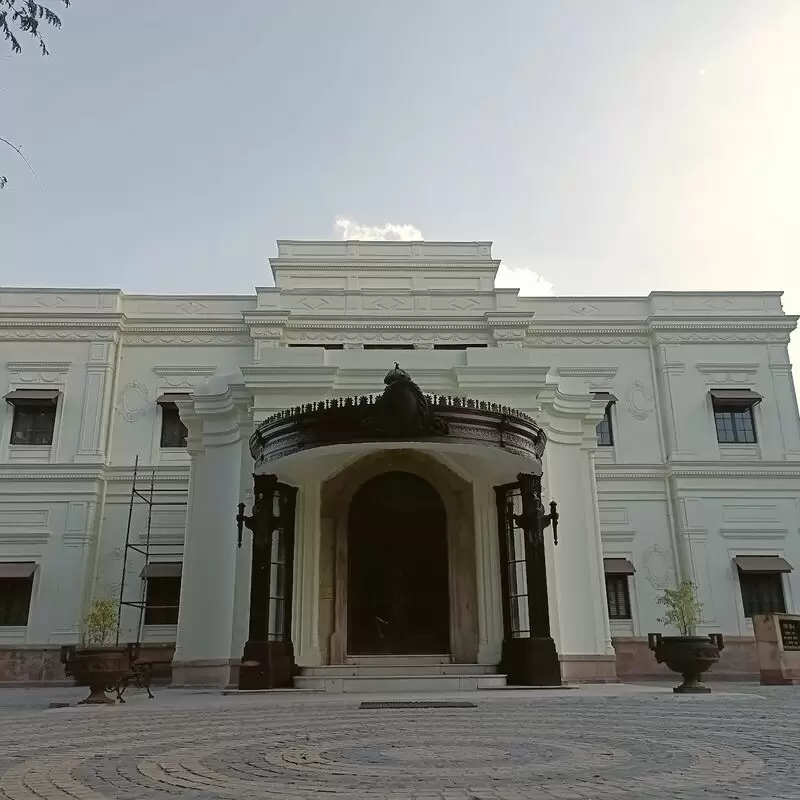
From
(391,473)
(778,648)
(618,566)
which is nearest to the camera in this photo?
(391,473)

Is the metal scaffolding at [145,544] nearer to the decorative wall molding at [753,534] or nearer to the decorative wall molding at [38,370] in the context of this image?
the decorative wall molding at [38,370]

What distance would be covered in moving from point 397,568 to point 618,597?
28.9ft

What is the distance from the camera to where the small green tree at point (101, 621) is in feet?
59.5

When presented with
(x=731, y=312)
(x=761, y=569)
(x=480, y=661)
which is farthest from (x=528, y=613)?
(x=731, y=312)

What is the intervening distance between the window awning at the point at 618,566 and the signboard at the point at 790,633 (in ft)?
18.0

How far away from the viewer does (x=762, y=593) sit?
20906mm

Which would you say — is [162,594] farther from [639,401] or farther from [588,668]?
[639,401]

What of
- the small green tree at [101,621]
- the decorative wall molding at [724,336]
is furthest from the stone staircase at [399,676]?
the decorative wall molding at [724,336]

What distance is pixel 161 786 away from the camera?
4359 mm

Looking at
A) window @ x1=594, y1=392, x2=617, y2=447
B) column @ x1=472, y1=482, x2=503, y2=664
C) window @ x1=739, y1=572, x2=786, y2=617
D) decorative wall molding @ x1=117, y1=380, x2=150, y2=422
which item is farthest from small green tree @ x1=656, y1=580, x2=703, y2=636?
decorative wall molding @ x1=117, y1=380, x2=150, y2=422

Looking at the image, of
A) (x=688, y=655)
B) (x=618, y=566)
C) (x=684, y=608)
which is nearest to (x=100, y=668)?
(x=688, y=655)

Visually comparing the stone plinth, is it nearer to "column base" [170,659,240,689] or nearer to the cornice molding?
the cornice molding

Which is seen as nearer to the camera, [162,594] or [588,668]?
[588,668]

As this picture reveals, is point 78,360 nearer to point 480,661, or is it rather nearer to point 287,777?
point 480,661
